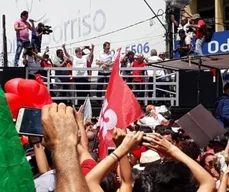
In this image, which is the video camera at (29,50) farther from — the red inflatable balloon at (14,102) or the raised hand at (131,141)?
the raised hand at (131,141)

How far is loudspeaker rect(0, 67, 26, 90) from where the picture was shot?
1428 cm

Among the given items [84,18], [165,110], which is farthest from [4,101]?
[84,18]

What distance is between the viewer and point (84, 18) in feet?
74.4

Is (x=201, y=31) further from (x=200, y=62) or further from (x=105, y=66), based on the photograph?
(x=200, y=62)

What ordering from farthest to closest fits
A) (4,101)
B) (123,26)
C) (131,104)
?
(123,26), (131,104), (4,101)

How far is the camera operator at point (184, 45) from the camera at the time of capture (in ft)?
50.1

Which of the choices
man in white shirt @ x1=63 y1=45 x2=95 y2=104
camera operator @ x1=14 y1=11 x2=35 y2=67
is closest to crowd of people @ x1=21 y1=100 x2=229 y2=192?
man in white shirt @ x1=63 y1=45 x2=95 y2=104

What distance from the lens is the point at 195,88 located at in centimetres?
1446

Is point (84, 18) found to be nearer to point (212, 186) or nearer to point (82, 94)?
point (82, 94)

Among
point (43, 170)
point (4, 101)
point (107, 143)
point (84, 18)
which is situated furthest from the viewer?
point (84, 18)

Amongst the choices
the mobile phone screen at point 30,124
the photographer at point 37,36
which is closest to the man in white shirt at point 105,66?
the photographer at point 37,36

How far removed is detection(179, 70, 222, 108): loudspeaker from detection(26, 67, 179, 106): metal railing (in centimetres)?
14

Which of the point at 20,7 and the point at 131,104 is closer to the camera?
the point at 131,104

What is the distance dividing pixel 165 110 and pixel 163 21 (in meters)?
6.96
